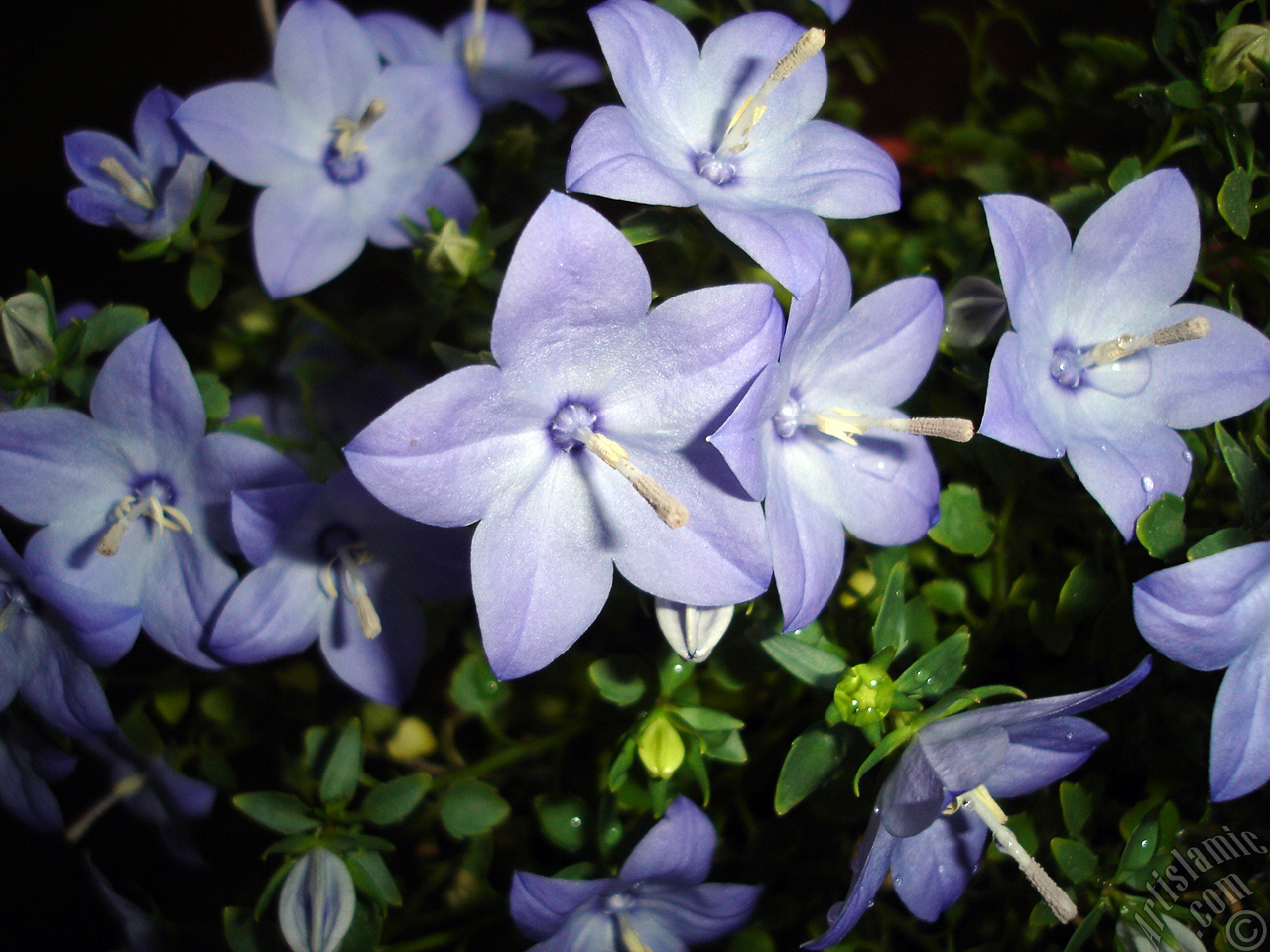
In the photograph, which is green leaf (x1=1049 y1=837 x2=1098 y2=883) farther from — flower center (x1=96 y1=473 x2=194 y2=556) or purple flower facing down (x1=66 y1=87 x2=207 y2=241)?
purple flower facing down (x1=66 y1=87 x2=207 y2=241)

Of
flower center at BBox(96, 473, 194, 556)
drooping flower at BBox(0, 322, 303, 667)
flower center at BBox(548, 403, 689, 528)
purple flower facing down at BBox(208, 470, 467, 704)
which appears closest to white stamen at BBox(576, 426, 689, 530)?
flower center at BBox(548, 403, 689, 528)

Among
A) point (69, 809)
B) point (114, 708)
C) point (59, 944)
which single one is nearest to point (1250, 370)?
point (114, 708)

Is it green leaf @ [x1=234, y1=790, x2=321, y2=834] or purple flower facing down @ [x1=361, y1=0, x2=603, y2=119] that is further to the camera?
purple flower facing down @ [x1=361, y1=0, x2=603, y2=119]

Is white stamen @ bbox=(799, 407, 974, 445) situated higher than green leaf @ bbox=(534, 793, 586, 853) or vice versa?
white stamen @ bbox=(799, 407, 974, 445)

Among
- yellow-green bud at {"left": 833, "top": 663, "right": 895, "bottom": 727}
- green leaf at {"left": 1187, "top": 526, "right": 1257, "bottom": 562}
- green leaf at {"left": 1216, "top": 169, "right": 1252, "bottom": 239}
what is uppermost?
green leaf at {"left": 1216, "top": 169, "right": 1252, "bottom": 239}

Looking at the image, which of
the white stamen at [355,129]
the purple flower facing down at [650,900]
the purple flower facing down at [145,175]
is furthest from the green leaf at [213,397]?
the purple flower facing down at [650,900]

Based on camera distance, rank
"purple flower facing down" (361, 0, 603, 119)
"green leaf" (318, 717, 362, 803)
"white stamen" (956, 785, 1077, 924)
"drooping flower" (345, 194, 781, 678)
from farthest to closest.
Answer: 1. "purple flower facing down" (361, 0, 603, 119)
2. "green leaf" (318, 717, 362, 803)
3. "white stamen" (956, 785, 1077, 924)
4. "drooping flower" (345, 194, 781, 678)

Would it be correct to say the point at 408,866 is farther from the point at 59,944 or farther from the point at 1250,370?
the point at 1250,370
